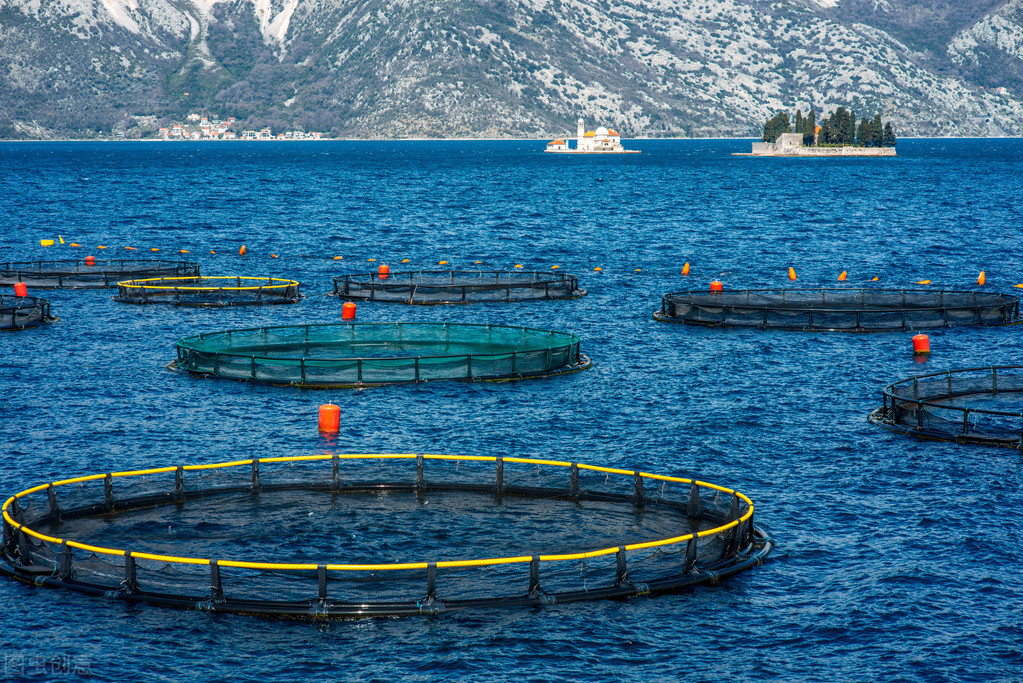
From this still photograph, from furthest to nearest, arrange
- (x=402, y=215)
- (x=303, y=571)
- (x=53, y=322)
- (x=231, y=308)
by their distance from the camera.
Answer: (x=402, y=215) < (x=231, y=308) < (x=53, y=322) < (x=303, y=571)

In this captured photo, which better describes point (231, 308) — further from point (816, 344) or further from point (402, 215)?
point (402, 215)

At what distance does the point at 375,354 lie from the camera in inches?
2692

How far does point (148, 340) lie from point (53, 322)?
11.2 meters

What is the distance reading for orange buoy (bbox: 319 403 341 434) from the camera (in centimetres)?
5428

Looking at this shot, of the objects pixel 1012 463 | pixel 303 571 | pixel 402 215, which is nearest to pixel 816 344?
pixel 1012 463

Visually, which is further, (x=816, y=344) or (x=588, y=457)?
(x=816, y=344)

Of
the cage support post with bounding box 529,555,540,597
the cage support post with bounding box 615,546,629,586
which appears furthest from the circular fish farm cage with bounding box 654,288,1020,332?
the cage support post with bounding box 529,555,540,597

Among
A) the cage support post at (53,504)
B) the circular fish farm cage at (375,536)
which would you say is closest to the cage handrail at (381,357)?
the circular fish farm cage at (375,536)

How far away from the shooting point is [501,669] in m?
31.4

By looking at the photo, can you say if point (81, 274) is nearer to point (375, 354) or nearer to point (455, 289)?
point (455, 289)

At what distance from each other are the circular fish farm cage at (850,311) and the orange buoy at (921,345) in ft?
21.4

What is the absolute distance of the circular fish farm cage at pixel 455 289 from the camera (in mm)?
90938

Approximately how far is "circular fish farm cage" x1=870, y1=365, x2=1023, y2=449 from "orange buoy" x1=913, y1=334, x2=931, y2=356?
902 cm

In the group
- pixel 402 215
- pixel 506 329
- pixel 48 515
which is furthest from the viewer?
pixel 402 215
